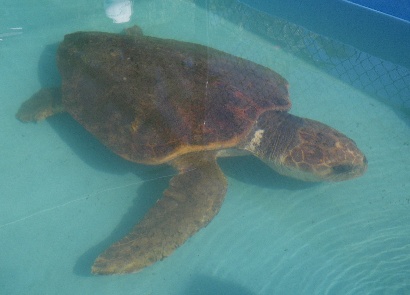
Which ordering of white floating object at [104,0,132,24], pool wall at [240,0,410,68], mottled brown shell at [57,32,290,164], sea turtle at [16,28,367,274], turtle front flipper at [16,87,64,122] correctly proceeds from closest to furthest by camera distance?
1. sea turtle at [16,28,367,274]
2. mottled brown shell at [57,32,290,164]
3. turtle front flipper at [16,87,64,122]
4. pool wall at [240,0,410,68]
5. white floating object at [104,0,132,24]

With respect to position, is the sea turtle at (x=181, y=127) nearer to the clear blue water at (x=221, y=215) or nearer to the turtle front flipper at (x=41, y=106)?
the turtle front flipper at (x=41, y=106)

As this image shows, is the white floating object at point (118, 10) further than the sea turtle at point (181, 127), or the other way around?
the white floating object at point (118, 10)

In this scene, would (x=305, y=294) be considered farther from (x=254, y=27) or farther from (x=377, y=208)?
(x=254, y=27)

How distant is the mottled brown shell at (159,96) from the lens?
2938 mm

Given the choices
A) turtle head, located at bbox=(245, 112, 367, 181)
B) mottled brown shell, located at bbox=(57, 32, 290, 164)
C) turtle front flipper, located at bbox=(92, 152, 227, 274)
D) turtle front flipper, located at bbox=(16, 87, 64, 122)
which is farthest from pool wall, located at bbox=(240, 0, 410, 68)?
turtle front flipper, located at bbox=(16, 87, 64, 122)

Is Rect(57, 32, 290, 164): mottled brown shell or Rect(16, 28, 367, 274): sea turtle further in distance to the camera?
Rect(57, 32, 290, 164): mottled brown shell

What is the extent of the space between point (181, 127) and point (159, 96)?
A: 0.34 meters

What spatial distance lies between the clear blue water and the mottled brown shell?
49 centimetres

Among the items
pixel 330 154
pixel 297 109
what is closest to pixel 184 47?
pixel 297 109

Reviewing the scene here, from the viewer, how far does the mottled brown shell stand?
2.94m

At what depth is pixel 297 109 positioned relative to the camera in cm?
401

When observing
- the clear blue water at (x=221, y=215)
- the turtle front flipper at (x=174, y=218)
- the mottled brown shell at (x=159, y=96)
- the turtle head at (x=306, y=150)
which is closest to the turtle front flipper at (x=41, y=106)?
the clear blue water at (x=221, y=215)

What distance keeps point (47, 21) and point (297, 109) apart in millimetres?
3402

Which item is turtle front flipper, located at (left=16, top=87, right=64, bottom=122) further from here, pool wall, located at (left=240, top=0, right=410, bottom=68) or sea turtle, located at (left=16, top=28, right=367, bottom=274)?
pool wall, located at (left=240, top=0, right=410, bottom=68)
